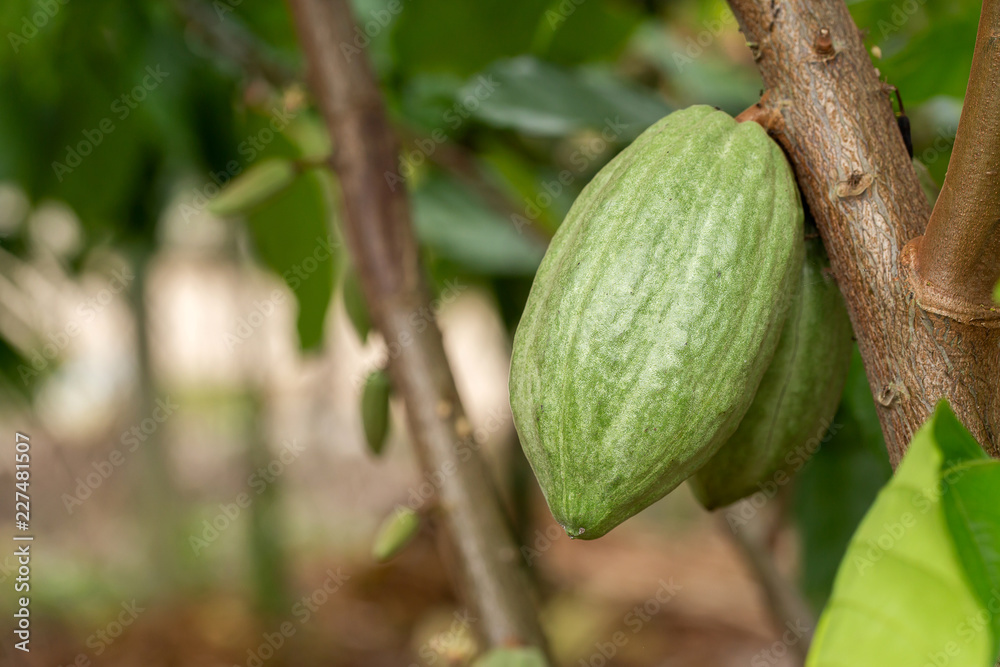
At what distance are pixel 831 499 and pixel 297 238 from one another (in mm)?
1002

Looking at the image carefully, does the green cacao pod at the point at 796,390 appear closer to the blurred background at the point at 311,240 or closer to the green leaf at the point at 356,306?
the blurred background at the point at 311,240

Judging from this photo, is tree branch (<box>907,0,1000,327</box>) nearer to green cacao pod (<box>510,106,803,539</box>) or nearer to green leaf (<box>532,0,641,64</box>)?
green cacao pod (<box>510,106,803,539</box>)

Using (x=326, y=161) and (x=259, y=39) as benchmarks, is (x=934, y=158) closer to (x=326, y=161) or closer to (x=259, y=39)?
(x=326, y=161)

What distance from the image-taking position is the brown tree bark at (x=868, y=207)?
504mm

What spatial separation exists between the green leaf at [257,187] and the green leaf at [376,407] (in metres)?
0.23

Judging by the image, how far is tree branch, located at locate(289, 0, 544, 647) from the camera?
808mm

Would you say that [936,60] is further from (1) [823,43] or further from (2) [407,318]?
(2) [407,318]

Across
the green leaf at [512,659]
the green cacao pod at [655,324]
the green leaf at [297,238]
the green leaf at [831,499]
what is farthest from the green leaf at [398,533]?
the green leaf at [297,238]

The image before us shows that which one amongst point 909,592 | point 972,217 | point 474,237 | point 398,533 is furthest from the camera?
point 474,237

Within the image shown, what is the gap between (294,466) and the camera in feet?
16.3

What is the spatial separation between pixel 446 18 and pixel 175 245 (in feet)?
8.34

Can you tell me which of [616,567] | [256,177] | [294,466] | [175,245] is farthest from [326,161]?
[294,466]

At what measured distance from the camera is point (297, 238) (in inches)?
60.7

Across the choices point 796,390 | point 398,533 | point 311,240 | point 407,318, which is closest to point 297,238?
point 311,240
